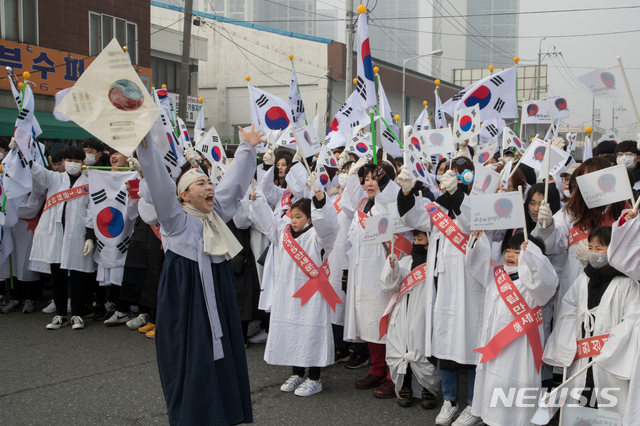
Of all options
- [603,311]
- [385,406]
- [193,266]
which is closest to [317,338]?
[385,406]

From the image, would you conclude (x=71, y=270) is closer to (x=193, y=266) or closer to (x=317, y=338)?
(x=317, y=338)

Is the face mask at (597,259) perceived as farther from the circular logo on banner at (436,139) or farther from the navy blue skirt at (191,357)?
the navy blue skirt at (191,357)

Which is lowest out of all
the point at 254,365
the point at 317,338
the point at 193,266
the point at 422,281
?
the point at 254,365

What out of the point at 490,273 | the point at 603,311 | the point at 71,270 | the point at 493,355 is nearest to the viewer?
the point at 603,311

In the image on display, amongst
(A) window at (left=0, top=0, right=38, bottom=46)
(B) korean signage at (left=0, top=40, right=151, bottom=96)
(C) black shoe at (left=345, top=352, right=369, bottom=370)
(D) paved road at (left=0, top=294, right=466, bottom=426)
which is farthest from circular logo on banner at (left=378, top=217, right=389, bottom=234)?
(A) window at (left=0, top=0, right=38, bottom=46)

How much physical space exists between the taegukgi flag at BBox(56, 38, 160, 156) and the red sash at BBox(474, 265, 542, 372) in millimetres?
2498

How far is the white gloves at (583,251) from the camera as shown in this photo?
11.8ft

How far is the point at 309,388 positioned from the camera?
4738 mm

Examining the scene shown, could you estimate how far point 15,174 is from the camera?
258 inches

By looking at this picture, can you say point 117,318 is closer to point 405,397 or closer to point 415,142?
point 405,397

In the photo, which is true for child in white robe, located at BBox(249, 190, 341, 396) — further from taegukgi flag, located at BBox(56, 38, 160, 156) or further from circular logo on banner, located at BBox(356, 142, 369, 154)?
taegukgi flag, located at BBox(56, 38, 160, 156)

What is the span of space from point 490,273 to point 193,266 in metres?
2.15

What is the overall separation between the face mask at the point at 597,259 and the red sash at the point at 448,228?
91cm

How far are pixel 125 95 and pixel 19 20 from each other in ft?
48.3
